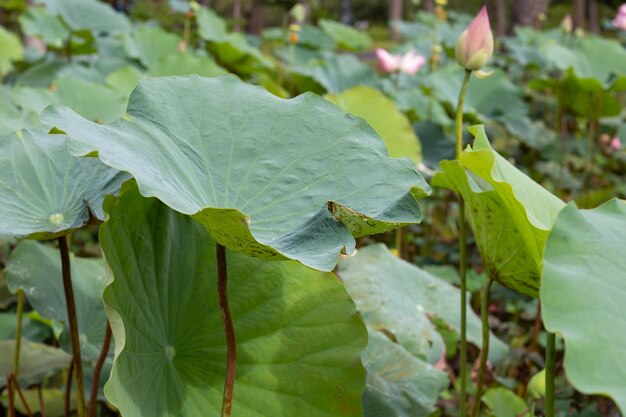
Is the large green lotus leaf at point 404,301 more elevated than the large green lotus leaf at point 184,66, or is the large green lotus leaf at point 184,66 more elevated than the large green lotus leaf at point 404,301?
the large green lotus leaf at point 404,301

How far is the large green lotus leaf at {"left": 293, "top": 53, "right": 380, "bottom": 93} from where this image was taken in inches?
122

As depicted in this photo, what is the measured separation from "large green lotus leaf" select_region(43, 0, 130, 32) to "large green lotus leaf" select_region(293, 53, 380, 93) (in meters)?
0.84

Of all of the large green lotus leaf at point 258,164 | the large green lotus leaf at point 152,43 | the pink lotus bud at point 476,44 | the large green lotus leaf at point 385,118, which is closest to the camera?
the large green lotus leaf at point 258,164

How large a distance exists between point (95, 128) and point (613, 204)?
549 millimetres

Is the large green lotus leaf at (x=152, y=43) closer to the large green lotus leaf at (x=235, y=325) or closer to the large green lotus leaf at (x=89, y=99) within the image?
the large green lotus leaf at (x=89, y=99)

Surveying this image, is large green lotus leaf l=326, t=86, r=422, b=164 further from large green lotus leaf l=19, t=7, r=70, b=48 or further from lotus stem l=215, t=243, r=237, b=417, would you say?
large green lotus leaf l=19, t=7, r=70, b=48

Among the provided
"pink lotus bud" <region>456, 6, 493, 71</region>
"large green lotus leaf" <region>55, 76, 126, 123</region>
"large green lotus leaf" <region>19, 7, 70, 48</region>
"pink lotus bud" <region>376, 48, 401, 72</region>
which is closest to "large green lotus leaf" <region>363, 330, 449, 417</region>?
"pink lotus bud" <region>456, 6, 493, 71</region>

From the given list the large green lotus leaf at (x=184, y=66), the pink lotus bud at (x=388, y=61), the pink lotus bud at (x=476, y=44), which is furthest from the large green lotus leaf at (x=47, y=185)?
the pink lotus bud at (x=388, y=61)

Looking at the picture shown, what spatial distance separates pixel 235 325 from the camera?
0.96 metres

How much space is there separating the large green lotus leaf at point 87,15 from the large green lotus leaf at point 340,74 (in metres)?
0.84

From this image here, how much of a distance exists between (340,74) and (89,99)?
140 centimetres

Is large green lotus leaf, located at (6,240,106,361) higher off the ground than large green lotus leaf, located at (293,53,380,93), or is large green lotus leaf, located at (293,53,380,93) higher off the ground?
large green lotus leaf, located at (6,240,106,361)

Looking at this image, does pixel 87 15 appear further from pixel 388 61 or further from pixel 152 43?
pixel 388 61

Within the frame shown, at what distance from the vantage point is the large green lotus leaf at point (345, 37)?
16.0 feet
